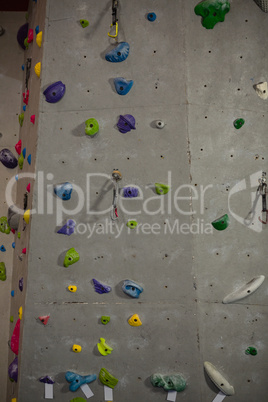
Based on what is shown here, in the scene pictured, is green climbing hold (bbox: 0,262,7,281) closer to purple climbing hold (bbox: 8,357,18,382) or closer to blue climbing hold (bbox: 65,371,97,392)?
purple climbing hold (bbox: 8,357,18,382)

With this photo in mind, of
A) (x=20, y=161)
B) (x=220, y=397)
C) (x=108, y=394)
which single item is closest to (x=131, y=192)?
(x=20, y=161)

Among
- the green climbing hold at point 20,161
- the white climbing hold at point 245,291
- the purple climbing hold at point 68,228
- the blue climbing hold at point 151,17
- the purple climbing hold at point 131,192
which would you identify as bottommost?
the white climbing hold at point 245,291

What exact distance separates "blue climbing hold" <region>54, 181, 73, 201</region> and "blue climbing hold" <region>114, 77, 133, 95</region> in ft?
2.65

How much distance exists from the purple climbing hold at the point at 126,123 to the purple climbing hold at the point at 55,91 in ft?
1.64

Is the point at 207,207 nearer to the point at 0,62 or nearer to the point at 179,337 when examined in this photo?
the point at 179,337

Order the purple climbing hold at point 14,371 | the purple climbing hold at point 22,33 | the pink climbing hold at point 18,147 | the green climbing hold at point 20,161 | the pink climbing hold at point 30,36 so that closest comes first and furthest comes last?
1. the purple climbing hold at point 14,371
2. the pink climbing hold at point 30,36
3. the green climbing hold at point 20,161
4. the pink climbing hold at point 18,147
5. the purple climbing hold at point 22,33

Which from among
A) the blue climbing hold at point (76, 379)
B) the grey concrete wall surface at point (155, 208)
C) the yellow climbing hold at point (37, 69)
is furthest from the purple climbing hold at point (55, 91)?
the blue climbing hold at point (76, 379)

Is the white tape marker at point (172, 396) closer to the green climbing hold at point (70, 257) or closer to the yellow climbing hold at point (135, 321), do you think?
the yellow climbing hold at point (135, 321)

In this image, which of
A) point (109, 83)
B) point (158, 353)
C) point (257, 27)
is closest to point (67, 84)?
point (109, 83)

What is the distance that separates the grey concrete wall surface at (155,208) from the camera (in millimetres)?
3885

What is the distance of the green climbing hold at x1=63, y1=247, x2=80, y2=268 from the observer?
3924 mm

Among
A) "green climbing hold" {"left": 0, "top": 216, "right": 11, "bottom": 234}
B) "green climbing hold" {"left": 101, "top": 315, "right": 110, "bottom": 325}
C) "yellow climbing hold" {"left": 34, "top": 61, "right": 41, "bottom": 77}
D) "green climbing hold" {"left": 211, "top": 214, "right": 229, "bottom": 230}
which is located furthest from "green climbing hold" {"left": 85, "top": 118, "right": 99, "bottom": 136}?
"green climbing hold" {"left": 0, "top": 216, "right": 11, "bottom": 234}

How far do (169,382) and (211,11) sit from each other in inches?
110

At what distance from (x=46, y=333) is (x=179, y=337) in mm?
1009
